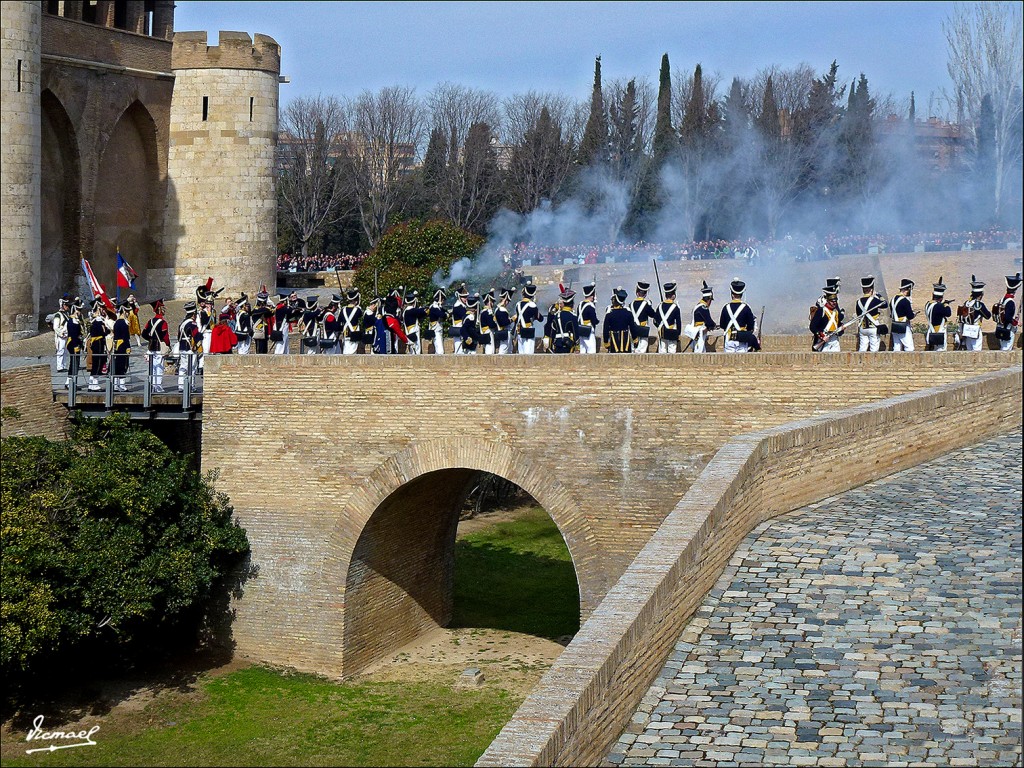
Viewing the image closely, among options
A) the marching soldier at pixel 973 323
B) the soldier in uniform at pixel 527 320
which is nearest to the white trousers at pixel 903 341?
the marching soldier at pixel 973 323

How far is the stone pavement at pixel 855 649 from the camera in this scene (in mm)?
7176

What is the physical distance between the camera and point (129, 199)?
103 feet

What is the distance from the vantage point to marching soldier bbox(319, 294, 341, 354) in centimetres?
2181

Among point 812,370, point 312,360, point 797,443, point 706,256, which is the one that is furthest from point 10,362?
point 706,256

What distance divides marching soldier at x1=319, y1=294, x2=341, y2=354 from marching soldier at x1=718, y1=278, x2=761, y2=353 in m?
6.87

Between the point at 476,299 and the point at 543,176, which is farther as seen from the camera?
the point at 543,176

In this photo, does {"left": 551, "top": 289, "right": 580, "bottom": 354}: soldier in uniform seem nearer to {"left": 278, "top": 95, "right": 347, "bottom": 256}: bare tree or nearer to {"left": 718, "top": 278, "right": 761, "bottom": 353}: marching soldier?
{"left": 718, "top": 278, "right": 761, "bottom": 353}: marching soldier

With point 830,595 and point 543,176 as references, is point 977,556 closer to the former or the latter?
point 830,595

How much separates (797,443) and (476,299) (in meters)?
10.3

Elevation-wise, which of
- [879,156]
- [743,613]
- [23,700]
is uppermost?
[879,156]

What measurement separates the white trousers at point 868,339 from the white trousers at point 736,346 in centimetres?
174

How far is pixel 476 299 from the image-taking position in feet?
67.1

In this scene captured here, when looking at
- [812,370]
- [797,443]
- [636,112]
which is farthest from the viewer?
[636,112]

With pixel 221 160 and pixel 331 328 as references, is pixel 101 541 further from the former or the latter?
pixel 221 160
